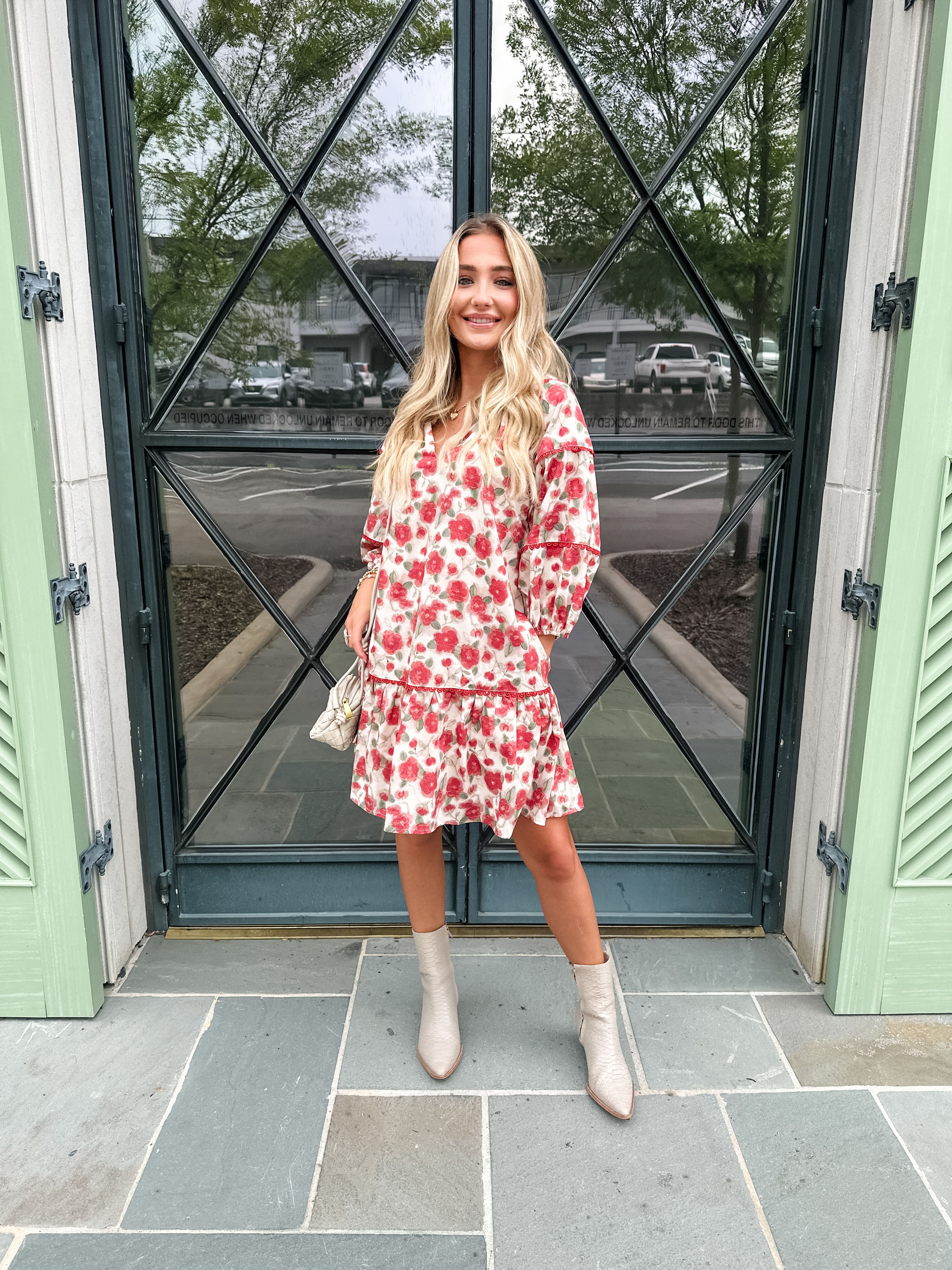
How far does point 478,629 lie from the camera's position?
1.86m

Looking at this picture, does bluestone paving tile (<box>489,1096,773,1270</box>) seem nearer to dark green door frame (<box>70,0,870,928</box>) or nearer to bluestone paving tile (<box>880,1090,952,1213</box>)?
bluestone paving tile (<box>880,1090,952,1213</box>)

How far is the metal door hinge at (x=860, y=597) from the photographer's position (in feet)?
6.95

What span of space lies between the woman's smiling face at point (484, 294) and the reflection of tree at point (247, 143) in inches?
23.5

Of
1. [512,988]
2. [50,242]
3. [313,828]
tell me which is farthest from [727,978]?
[50,242]

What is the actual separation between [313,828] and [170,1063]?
2.45 ft

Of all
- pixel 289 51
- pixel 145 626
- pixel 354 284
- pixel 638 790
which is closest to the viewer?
pixel 289 51

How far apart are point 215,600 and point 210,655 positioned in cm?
17

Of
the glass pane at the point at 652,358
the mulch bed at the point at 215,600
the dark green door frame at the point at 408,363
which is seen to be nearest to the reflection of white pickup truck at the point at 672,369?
the glass pane at the point at 652,358

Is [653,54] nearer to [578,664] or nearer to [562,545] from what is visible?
[562,545]

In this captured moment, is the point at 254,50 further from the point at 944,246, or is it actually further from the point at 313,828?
Result: the point at 313,828

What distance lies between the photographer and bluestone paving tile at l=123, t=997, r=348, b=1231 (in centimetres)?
175

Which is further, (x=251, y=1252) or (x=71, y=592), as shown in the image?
(x=71, y=592)

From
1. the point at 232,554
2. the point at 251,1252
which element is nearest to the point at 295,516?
the point at 232,554

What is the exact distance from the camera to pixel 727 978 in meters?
2.45
